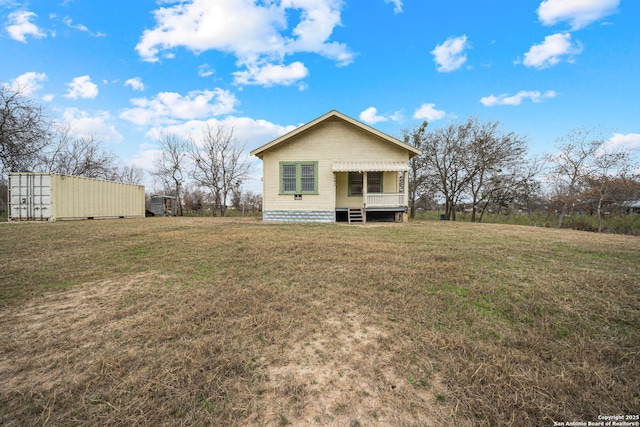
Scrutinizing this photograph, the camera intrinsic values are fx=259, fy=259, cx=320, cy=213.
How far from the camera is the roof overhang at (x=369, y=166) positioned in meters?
12.7

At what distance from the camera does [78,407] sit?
65.2 inches

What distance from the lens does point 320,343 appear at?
2393mm

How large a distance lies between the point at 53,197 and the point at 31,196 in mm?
1104

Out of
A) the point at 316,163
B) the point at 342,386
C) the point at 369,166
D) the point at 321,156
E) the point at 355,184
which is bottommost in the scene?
the point at 342,386

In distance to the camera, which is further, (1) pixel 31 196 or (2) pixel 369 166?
(1) pixel 31 196

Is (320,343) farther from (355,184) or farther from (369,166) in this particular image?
(355,184)

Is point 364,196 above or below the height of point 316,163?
below

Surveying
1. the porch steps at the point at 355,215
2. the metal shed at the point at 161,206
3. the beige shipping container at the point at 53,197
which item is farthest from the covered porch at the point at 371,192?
the metal shed at the point at 161,206

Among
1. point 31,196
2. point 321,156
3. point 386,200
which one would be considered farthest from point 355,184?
point 31,196

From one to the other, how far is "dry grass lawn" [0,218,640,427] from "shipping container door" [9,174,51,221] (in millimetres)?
11678

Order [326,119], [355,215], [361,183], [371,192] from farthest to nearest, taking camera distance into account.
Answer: [371,192]
[361,183]
[355,215]
[326,119]

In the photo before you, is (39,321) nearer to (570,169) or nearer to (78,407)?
(78,407)

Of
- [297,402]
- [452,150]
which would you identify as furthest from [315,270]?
[452,150]

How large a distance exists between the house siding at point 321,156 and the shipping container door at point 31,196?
1094cm
